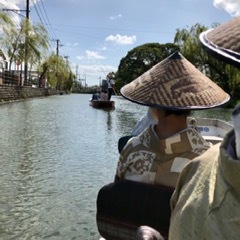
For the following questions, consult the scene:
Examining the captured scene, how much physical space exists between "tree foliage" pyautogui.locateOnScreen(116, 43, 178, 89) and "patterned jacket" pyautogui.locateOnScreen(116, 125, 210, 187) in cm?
6584

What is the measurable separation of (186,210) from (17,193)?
13.4 feet

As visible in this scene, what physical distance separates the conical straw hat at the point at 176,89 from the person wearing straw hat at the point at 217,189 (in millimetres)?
1066

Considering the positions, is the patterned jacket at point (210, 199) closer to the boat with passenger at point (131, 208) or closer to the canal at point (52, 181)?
the boat with passenger at point (131, 208)

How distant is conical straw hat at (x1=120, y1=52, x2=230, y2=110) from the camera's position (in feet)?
6.73

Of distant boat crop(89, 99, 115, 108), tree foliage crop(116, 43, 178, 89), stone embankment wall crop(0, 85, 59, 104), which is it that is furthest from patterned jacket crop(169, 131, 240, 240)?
tree foliage crop(116, 43, 178, 89)

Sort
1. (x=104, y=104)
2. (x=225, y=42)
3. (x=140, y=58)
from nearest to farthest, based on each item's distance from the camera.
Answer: (x=225, y=42) < (x=104, y=104) < (x=140, y=58)

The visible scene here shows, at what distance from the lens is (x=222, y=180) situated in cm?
87

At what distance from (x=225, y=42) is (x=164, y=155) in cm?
124

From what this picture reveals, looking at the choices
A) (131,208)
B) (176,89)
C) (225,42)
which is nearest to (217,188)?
(225,42)

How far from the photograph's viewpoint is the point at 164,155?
2025mm

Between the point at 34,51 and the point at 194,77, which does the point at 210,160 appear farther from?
the point at 34,51

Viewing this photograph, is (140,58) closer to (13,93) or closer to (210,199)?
(13,93)

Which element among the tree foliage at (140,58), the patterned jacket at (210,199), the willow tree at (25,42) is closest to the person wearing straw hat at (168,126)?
the patterned jacket at (210,199)

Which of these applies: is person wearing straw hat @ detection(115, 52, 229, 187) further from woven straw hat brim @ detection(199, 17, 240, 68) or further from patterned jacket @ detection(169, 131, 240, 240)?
woven straw hat brim @ detection(199, 17, 240, 68)
